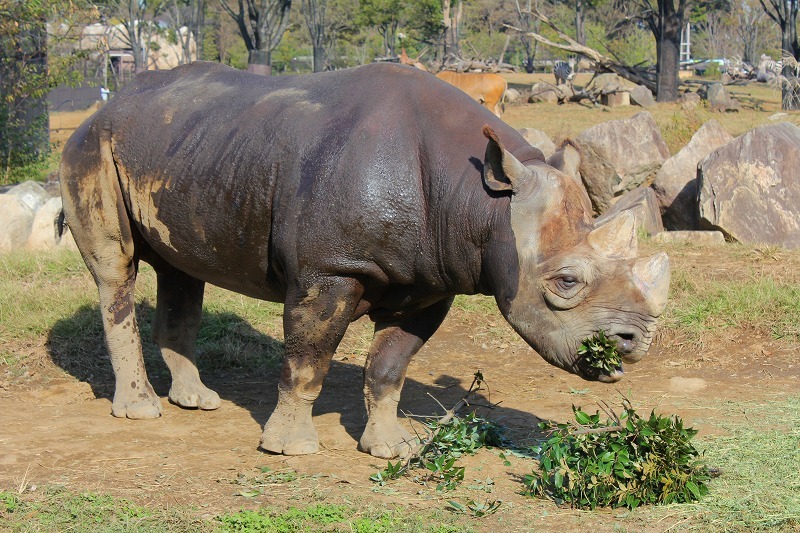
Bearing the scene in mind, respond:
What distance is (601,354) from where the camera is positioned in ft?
15.6

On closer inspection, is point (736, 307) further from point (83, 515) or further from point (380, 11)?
point (380, 11)

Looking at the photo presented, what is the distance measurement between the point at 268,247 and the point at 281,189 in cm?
37

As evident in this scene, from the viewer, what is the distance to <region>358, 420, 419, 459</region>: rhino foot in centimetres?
560

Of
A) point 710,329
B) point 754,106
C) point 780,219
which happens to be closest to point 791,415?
point 710,329

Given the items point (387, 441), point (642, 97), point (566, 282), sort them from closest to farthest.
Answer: point (566, 282) < point (387, 441) < point (642, 97)

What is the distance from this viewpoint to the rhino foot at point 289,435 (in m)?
5.57

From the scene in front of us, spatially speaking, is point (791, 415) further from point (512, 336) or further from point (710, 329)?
point (512, 336)

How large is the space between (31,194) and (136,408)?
6.49 meters

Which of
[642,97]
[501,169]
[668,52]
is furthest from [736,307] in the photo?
[668,52]

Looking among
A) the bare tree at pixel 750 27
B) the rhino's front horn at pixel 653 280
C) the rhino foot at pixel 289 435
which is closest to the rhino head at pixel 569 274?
the rhino's front horn at pixel 653 280

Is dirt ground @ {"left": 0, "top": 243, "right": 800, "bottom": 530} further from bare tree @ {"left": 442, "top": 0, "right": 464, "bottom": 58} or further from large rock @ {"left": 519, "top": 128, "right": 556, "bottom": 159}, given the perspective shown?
bare tree @ {"left": 442, "top": 0, "right": 464, "bottom": 58}

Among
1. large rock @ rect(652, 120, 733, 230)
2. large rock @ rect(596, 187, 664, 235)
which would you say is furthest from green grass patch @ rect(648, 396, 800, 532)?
large rock @ rect(652, 120, 733, 230)

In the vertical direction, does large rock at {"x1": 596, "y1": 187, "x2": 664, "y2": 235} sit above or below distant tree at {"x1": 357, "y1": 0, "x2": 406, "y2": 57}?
below

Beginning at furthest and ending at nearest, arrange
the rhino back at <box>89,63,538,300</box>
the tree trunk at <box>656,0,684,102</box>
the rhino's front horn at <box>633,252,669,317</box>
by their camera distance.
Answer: the tree trunk at <box>656,0,684,102</box> < the rhino back at <box>89,63,538,300</box> < the rhino's front horn at <box>633,252,669,317</box>
